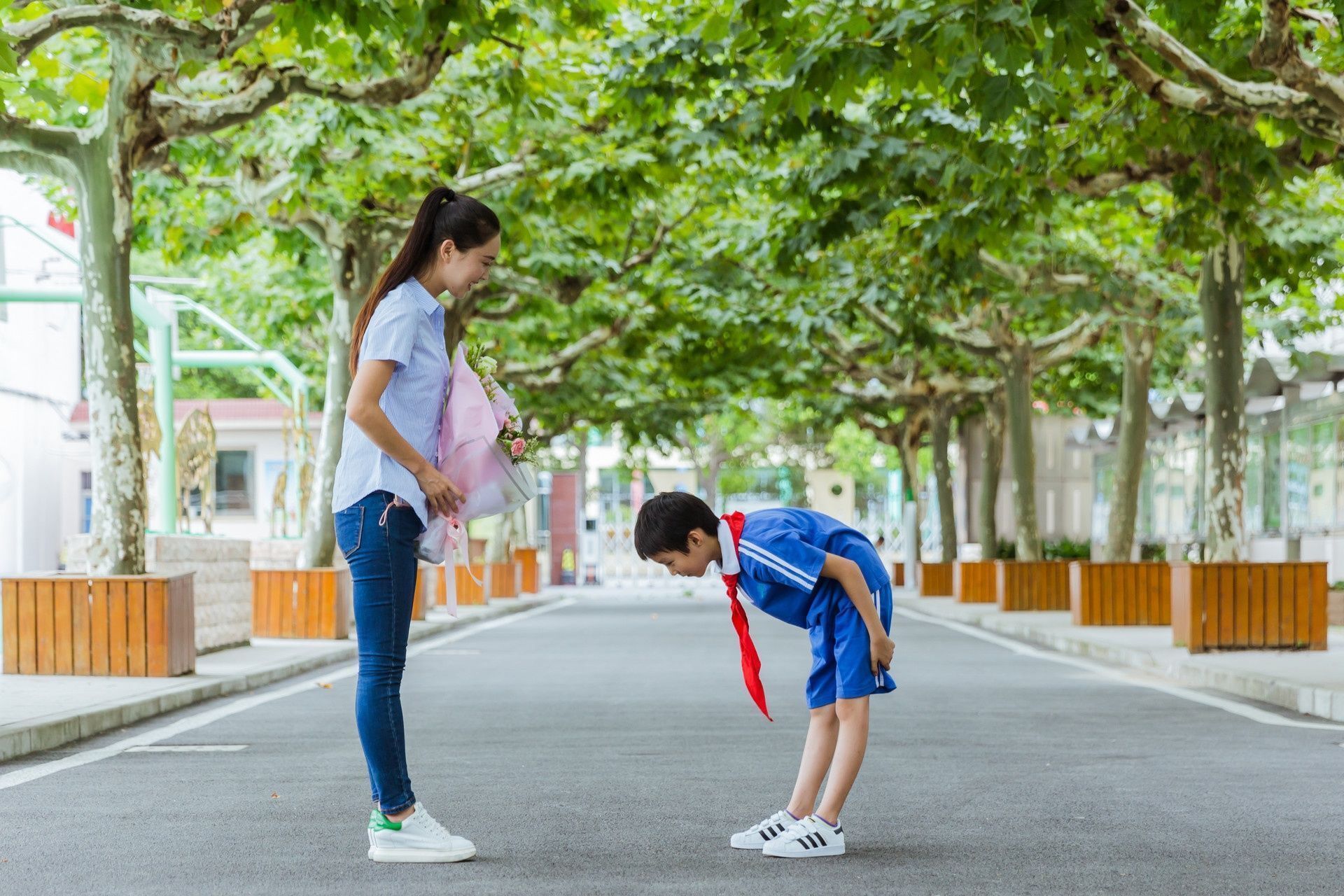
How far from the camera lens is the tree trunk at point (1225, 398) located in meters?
15.8

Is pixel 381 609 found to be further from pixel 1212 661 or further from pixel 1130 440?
pixel 1130 440

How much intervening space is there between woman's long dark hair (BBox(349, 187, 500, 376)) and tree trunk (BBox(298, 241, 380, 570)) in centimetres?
1382

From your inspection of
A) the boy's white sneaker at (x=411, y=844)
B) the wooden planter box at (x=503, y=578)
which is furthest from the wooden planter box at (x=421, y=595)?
the boy's white sneaker at (x=411, y=844)

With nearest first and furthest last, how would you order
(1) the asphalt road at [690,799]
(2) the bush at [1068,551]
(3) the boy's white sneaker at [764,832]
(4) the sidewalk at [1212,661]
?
(1) the asphalt road at [690,799], (3) the boy's white sneaker at [764,832], (4) the sidewalk at [1212,661], (2) the bush at [1068,551]

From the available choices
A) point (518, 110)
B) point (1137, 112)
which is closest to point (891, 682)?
point (1137, 112)

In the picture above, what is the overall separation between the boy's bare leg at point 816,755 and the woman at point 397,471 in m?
1.05

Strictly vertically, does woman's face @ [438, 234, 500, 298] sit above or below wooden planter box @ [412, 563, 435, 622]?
above

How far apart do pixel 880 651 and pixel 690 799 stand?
177 cm

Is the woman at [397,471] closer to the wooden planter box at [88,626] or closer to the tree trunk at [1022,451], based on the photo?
the wooden planter box at [88,626]

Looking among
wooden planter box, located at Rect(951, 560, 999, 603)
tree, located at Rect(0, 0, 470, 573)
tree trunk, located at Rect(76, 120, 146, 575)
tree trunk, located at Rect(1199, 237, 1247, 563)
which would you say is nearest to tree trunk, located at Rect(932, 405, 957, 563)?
wooden planter box, located at Rect(951, 560, 999, 603)

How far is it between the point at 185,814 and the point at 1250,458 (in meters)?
29.1

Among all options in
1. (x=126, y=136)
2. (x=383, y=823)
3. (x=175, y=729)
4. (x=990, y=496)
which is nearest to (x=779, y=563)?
(x=383, y=823)

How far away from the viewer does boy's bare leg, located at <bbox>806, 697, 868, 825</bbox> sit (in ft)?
17.9

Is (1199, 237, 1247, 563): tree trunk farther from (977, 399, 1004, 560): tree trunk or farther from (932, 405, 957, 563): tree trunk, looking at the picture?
(932, 405, 957, 563): tree trunk
